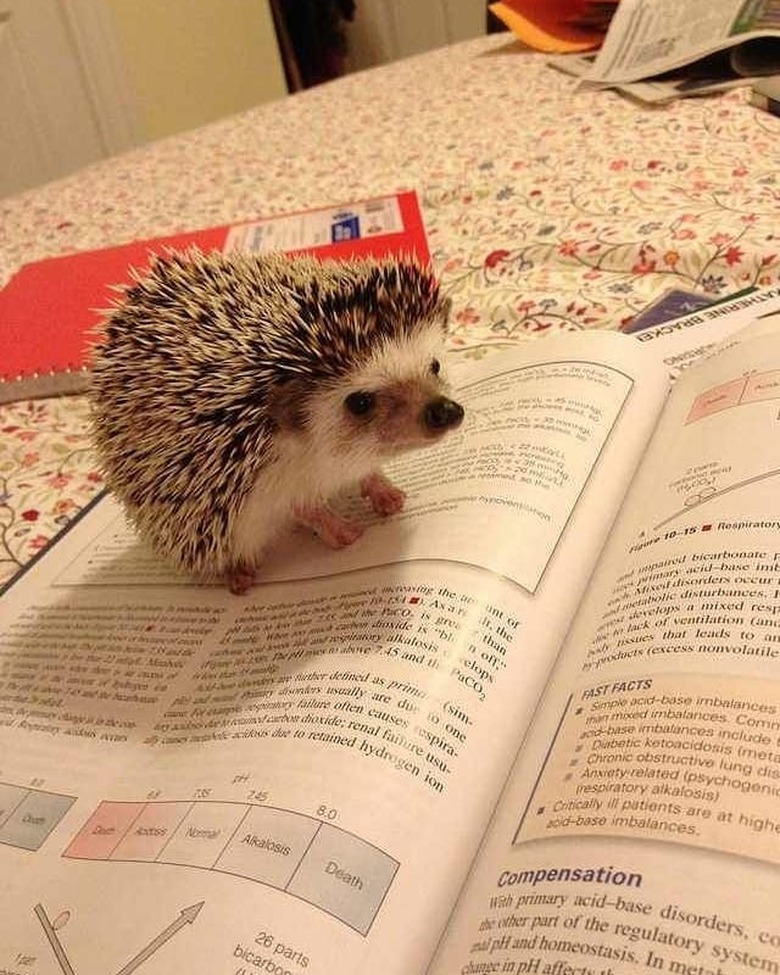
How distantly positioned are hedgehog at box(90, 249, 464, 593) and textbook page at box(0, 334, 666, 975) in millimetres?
64

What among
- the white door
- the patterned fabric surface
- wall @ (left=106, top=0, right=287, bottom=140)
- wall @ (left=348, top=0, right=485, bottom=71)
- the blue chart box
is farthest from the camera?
wall @ (left=348, top=0, right=485, bottom=71)

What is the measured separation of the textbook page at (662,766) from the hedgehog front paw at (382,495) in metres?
0.21

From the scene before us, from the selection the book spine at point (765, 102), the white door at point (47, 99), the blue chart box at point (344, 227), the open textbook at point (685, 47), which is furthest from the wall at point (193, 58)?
the book spine at point (765, 102)

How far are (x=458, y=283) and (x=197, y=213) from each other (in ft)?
2.24

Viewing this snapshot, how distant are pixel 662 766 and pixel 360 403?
0.39 m

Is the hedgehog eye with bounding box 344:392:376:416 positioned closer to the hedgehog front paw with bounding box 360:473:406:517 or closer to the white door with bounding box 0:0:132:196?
the hedgehog front paw with bounding box 360:473:406:517

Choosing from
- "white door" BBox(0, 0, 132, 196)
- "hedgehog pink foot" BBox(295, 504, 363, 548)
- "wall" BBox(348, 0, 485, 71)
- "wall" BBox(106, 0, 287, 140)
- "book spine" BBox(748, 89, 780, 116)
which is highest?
"wall" BBox(348, 0, 485, 71)

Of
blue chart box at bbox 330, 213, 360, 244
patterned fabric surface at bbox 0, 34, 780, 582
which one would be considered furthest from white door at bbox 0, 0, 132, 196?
blue chart box at bbox 330, 213, 360, 244

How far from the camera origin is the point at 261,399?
753 millimetres

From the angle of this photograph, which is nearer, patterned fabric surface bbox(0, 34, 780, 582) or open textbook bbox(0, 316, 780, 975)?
open textbook bbox(0, 316, 780, 975)

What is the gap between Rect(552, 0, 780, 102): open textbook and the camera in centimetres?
166

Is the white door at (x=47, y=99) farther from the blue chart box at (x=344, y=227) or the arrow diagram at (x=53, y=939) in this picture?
the arrow diagram at (x=53, y=939)

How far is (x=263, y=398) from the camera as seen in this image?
29.6 inches

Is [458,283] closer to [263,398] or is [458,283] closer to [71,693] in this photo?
[263,398]
